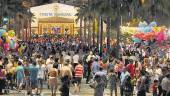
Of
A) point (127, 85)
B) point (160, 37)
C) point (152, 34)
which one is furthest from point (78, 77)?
point (160, 37)

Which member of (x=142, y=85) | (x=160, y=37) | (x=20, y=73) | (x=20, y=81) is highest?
(x=142, y=85)

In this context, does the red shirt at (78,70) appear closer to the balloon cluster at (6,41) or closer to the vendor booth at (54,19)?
the balloon cluster at (6,41)

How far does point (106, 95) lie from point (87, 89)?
3.48 metres

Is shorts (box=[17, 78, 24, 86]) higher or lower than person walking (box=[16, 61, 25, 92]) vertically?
lower

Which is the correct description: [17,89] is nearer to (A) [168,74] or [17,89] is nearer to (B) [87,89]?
(B) [87,89]

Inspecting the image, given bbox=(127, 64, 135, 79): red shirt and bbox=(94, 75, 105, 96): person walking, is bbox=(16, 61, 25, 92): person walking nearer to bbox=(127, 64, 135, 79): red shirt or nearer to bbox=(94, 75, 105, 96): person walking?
bbox=(127, 64, 135, 79): red shirt

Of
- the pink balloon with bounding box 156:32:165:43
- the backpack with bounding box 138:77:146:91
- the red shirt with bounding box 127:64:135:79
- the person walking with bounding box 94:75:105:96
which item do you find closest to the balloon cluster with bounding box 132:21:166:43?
the pink balloon with bounding box 156:32:165:43

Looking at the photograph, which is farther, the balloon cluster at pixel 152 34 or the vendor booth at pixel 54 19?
the vendor booth at pixel 54 19

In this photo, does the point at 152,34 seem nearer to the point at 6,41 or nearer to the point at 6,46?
the point at 6,41

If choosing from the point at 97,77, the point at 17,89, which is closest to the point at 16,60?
the point at 17,89

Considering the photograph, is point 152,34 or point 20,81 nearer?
point 20,81

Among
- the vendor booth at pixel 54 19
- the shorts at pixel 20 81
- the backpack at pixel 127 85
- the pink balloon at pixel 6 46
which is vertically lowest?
the vendor booth at pixel 54 19

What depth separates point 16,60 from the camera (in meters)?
28.4

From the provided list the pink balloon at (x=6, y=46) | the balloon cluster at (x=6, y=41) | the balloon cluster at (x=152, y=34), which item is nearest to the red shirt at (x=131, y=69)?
the balloon cluster at (x=6, y=41)
